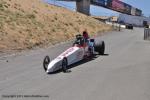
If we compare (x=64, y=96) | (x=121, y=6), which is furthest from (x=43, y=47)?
(x=121, y=6)

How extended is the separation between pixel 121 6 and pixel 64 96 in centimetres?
9435

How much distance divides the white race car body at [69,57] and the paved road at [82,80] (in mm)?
354

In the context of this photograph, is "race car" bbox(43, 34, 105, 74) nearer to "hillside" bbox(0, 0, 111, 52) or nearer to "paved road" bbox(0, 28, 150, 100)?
"paved road" bbox(0, 28, 150, 100)

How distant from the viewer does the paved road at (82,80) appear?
42.2 ft

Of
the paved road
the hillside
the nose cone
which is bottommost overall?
the paved road

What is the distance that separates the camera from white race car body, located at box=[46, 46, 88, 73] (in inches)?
669

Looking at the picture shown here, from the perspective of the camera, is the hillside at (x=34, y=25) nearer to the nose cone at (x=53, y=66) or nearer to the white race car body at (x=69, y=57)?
the white race car body at (x=69, y=57)

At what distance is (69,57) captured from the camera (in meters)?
18.5

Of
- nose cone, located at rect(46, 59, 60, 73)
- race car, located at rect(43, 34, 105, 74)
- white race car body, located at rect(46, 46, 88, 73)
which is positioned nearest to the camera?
nose cone, located at rect(46, 59, 60, 73)

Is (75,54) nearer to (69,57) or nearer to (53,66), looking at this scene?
(69,57)

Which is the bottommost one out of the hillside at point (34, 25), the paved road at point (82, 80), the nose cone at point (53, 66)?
the paved road at point (82, 80)

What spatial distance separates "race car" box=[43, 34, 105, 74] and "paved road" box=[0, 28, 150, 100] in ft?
1.23

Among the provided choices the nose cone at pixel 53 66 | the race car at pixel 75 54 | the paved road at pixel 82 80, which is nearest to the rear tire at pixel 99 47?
the race car at pixel 75 54

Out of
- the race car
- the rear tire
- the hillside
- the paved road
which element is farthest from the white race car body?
the hillside
